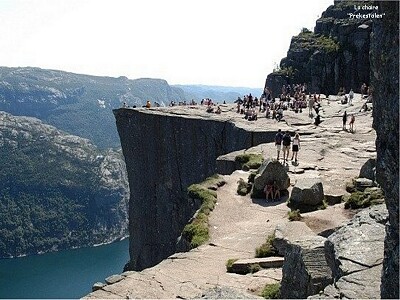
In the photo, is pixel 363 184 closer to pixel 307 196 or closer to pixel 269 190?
pixel 307 196

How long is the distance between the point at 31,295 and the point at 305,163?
131686mm

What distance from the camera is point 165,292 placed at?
1596 cm

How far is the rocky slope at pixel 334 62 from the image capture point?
7338cm

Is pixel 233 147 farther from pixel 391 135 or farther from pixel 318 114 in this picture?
pixel 391 135

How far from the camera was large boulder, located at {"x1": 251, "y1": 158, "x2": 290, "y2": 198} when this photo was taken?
27750 mm

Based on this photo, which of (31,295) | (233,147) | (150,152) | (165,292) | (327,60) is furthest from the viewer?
(31,295)

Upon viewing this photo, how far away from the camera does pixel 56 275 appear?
17350 centimetres

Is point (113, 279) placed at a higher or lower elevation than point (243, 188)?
lower

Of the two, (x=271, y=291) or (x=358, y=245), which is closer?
(x=358, y=245)

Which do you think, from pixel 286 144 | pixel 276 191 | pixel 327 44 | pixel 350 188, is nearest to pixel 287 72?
pixel 327 44

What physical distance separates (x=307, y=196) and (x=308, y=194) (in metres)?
0.11

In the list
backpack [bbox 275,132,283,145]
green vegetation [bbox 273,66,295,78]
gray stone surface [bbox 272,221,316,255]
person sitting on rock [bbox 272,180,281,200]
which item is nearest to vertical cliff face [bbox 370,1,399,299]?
gray stone surface [bbox 272,221,316,255]

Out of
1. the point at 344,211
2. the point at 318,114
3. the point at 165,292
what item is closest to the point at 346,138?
the point at 318,114

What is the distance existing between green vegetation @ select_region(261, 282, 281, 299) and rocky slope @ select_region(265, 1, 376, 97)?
62030mm
